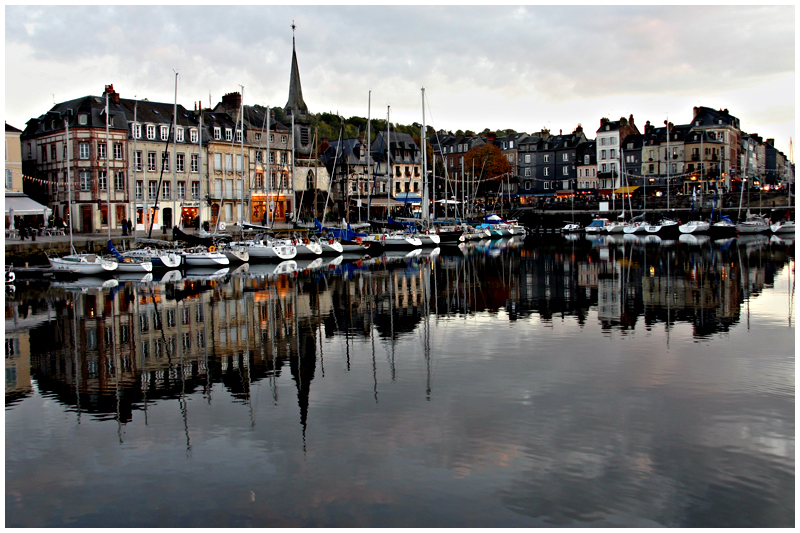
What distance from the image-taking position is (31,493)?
33.3 ft

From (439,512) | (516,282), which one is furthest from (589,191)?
(439,512)

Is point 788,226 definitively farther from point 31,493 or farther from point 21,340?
point 31,493

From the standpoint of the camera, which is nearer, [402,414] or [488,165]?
[402,414]

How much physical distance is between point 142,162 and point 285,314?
45.0 m

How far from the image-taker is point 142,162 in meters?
64.5

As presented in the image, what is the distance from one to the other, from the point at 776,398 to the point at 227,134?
6494 cm

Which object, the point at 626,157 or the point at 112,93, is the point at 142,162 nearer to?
the point at 112,93

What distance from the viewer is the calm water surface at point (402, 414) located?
382 inches

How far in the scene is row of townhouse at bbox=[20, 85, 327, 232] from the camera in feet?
199

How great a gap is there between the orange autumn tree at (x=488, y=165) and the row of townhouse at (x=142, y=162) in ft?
166

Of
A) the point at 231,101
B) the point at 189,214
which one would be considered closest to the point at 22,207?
the point at 189,214

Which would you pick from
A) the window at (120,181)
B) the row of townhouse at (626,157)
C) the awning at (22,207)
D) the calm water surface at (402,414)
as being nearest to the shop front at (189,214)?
the window at (120,181)

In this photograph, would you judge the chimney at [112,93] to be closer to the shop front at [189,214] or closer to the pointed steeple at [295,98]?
the shop front at [189,214]

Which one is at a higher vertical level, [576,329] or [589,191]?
[589,191]
